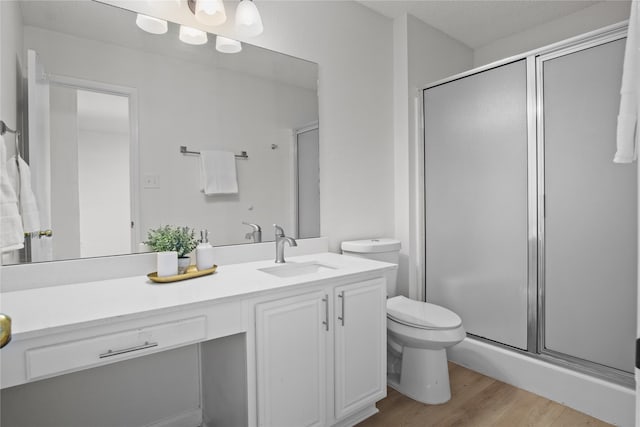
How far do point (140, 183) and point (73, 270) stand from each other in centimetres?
45

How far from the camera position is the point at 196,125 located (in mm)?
1775

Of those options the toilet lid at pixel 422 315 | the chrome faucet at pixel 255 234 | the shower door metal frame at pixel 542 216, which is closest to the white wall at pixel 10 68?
the chrome faucet at pixel 255 234

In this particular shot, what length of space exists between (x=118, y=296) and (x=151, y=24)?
4.09 feet

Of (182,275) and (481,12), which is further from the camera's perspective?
(481,12)

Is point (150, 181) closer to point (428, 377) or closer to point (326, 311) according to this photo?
point (326, 311)

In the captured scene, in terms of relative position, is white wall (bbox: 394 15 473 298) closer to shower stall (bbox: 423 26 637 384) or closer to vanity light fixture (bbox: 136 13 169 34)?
shower stall (bbox: 423 26 637 384)

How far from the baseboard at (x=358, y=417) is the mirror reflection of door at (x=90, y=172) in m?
1.31

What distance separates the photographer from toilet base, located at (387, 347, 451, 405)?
6.42 ft

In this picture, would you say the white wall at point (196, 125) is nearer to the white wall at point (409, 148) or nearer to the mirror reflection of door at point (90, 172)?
the mirror reflection of door at point (90, 172)

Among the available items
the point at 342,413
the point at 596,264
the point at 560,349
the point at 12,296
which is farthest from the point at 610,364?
the point at 12,296

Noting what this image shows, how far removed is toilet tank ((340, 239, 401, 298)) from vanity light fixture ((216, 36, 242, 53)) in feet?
4.30

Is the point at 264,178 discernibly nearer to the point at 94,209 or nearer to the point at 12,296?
the point at 94,209

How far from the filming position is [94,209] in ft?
4.92

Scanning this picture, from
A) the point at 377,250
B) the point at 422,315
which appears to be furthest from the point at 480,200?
the point at 422,315
